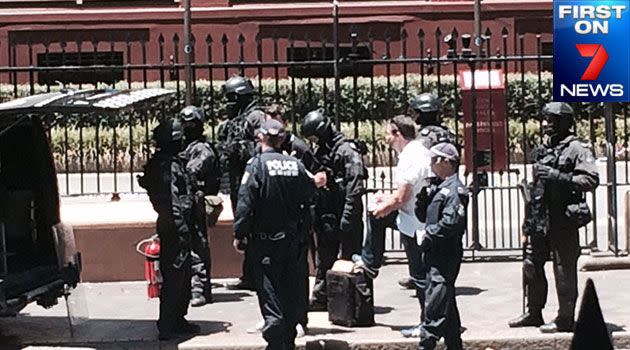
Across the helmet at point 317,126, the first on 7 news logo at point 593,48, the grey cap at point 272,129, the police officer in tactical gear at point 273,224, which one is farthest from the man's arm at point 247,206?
the first on 7 news logo at point 593,48

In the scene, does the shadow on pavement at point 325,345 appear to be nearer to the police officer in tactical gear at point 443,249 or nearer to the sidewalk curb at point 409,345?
the sidewalk curb at point 409,345

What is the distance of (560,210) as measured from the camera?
887 centimetres

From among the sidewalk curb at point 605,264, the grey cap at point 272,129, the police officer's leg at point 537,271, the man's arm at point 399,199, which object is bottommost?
the sidewalk curb at point 605,264

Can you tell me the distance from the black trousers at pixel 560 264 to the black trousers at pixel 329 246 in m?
1.51

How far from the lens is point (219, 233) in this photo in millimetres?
11656

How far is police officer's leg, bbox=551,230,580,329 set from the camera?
8.91 meters

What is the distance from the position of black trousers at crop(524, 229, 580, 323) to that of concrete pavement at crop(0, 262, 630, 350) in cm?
27

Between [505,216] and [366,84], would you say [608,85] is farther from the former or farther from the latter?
[366,84]

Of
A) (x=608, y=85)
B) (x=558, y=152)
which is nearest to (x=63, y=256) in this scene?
(x=558, y=152)

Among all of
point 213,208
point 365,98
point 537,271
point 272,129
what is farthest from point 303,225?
point 365,98

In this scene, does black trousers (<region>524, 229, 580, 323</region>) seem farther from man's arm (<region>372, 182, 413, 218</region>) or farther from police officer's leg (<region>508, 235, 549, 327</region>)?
man's arm (<region>372, 182, 413, 218</region>)

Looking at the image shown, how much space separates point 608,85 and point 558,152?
4277 millimetres

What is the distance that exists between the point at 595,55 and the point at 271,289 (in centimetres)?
605

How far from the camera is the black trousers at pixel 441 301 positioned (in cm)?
808
